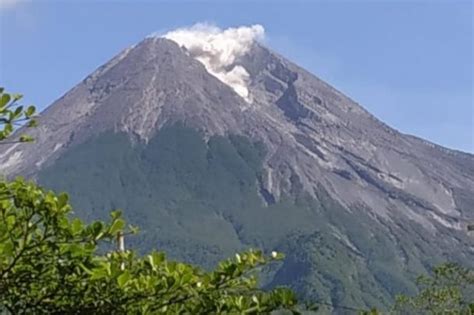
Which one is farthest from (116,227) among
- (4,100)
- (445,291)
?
(445,291)

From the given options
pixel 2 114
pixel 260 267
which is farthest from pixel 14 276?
pixel 260 267

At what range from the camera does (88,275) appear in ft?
14.9

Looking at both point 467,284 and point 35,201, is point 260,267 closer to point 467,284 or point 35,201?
point 35,201

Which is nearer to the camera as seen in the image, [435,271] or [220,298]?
[220,298]

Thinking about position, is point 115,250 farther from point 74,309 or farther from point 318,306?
point 318,306

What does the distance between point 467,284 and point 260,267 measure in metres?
20.0

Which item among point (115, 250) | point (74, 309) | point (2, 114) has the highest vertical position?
point (2, 114)

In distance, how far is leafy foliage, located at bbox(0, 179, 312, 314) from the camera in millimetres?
4359

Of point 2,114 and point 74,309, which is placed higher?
point 2,114

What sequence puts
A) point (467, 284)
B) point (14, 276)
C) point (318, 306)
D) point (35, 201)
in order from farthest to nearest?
point (467, 284) < point (318, 306) < point (14, 276) < point (35, 201)

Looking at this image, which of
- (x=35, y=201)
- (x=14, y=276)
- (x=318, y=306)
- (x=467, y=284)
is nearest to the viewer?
(x=35, y=201)

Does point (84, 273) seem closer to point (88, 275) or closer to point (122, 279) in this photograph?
point (88, 275)

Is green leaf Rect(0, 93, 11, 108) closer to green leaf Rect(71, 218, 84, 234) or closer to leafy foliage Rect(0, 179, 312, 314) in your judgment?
leafy foliage Rect(0, 179, 312, 314)

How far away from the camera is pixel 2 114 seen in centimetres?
465
